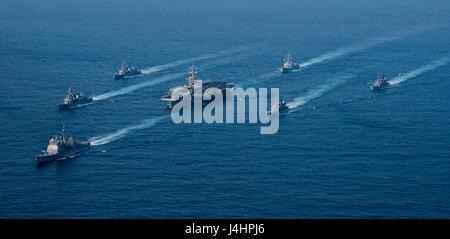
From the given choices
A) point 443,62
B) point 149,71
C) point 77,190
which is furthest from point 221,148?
point 443,62

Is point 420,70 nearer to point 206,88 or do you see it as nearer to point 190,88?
point 206,88

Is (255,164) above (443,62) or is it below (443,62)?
below

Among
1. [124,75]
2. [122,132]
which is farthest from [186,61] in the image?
[122,132]

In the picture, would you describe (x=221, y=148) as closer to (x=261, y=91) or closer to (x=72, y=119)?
(x=72, y=119)

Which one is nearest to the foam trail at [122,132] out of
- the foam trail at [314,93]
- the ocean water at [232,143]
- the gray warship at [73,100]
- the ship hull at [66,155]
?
the ocean water at [232,143]

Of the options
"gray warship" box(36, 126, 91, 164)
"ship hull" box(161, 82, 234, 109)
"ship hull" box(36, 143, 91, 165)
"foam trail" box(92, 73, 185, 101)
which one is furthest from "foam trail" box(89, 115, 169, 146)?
"foam trail" box(92, 73, 185, 101)

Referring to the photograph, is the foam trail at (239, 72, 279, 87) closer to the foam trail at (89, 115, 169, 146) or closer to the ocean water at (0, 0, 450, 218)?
the ocean water at (0, 0, 450, 218)
